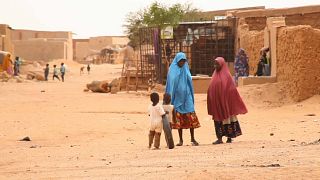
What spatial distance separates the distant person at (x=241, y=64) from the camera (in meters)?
20.1

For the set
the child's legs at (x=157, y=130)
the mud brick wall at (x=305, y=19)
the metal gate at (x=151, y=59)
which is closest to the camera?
the child's legs at (x=157, y=130)

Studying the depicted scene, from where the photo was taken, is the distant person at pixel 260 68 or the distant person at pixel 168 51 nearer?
the distant person at pixel 260 68

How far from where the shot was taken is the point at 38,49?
61.7 metres

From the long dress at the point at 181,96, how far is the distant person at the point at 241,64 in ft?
31.1

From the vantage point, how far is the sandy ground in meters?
6.94

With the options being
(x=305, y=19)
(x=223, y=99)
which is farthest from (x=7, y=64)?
(x=223, y=99)

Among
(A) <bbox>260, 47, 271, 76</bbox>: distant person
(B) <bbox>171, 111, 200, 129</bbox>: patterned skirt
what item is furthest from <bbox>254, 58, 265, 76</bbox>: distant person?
(B) <bbox>171, 111, 200, 129</bbox>: patterned skirt

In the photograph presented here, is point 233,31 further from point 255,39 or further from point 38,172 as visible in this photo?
point 38,172

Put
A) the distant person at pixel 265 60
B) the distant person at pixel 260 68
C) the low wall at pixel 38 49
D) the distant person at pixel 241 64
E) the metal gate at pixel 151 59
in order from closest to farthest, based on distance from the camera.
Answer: the distant person at pixel 265 60, the distant person at pixel 260 68, the distant person at pixel 241 64, the metal gate at pixel 151 59, the low wall at pixel 38 49

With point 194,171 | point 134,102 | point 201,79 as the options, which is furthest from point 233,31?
point 194,171

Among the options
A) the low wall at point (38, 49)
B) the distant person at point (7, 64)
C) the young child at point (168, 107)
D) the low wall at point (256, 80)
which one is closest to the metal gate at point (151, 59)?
the low wall at point (256, 80)

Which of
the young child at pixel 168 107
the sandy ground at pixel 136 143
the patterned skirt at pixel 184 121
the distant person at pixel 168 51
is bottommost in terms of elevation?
the sandy ground at pixel 136 143

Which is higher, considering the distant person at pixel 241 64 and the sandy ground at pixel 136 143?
the distant person at pixel 241 64

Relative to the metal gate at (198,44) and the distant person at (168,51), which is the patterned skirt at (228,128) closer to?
the metal gate at (198,44)
